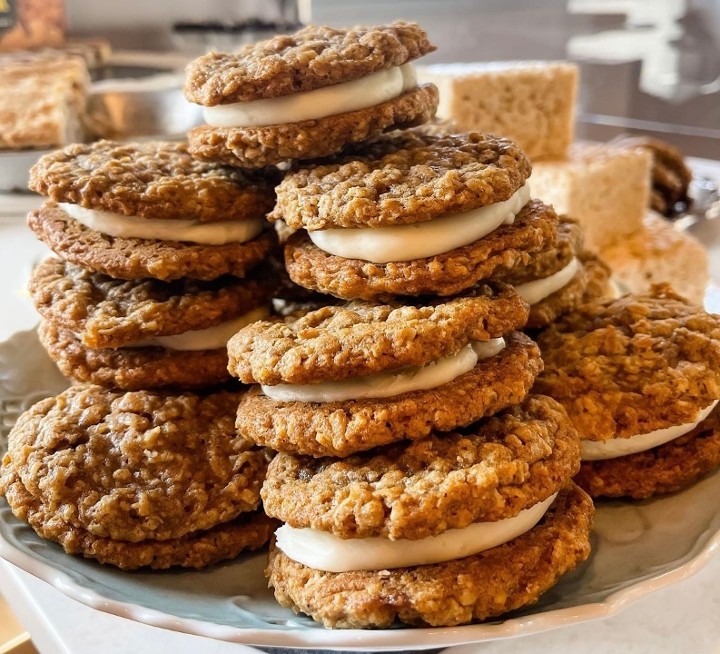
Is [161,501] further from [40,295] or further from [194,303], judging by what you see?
[40,295]

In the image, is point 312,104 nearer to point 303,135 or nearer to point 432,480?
point 303,135

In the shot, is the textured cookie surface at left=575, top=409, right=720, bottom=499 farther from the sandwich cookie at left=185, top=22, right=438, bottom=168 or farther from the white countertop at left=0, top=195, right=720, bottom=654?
the sandwich cookie at left=185, top=22, right=438, bottom=168

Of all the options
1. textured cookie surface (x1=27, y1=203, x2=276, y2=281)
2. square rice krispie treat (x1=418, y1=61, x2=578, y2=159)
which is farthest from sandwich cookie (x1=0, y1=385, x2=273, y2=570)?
square rice krispie treat (x1=418, y1=61, x2=578, y2=159)

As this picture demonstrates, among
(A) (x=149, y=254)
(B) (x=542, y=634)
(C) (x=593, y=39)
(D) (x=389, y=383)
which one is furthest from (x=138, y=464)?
(C) (x=593, y=39)

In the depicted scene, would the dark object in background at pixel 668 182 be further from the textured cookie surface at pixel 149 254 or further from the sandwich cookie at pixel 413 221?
the textured cookie surface at pixel 149 254

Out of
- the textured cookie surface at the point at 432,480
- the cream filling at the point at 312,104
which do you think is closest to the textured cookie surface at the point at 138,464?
the textured cookie surface at the point at 432,480

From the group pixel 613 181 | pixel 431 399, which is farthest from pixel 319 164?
pixel 613 181
